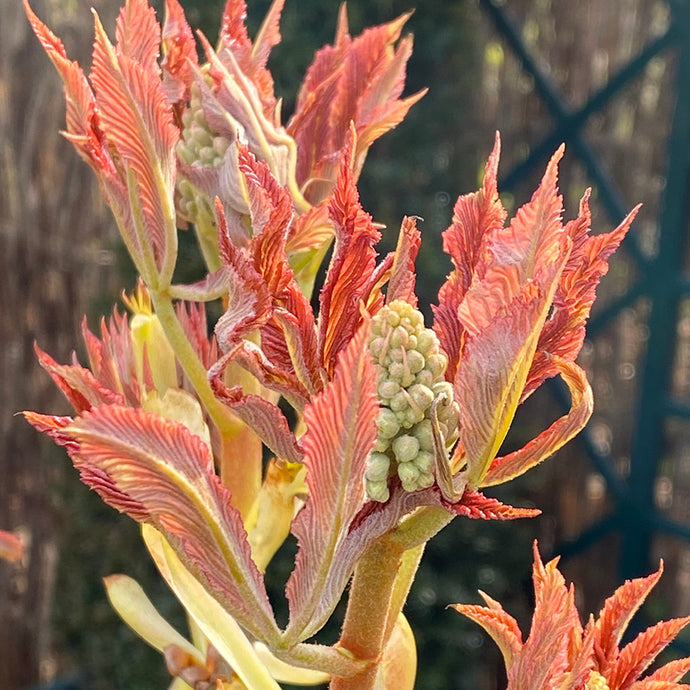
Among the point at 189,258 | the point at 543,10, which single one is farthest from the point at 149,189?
the point at 543,10

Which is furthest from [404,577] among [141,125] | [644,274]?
[644,274]

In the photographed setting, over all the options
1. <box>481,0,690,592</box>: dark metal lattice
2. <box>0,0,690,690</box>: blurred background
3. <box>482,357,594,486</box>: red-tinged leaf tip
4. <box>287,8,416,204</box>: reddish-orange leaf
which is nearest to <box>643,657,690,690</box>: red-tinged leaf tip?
<box>482,357,594,486</box>: red-tinged leaf tip

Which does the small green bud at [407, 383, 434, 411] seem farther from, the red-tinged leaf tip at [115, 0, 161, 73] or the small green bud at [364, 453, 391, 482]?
the red-tinged leaf tip at [115, 0, 161, 73]

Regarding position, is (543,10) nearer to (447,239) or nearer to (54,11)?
(54,11)

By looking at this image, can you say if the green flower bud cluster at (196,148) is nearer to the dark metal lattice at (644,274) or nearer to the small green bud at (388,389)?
the small green bud at (388,389)

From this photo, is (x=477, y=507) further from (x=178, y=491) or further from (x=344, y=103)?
A: (x=344, y=103)
